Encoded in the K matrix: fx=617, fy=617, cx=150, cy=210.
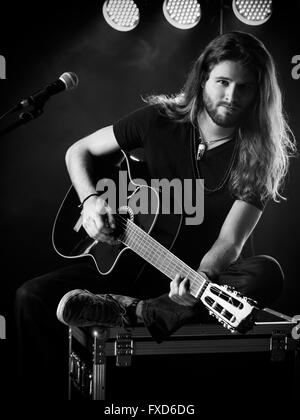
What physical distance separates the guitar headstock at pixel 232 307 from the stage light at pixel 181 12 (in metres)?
1.55

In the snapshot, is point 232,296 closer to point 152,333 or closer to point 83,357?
point 152,333

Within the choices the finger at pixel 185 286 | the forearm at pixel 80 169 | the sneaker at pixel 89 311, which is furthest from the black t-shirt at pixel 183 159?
the sneaker at pixel 89 311

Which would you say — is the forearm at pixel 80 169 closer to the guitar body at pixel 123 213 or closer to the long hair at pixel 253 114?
the guitar body at pixel 123 213

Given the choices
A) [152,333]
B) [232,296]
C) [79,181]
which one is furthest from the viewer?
[79,181]

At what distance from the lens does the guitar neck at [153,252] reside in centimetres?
304

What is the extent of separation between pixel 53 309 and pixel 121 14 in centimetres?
166

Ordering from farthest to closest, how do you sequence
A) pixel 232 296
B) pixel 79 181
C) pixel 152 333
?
pixel 79 181
pixel 152 333
pixel 232 296

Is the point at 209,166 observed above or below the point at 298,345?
above

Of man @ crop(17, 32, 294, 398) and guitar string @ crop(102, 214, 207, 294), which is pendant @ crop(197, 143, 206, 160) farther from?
guitar string @ crop(102, 214, 207, 294)

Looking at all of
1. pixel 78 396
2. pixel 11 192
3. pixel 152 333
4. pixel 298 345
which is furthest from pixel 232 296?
pixel 11 192

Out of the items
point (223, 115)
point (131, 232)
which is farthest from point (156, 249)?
point (223, 115)

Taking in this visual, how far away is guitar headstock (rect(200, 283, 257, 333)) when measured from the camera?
2678 mm
